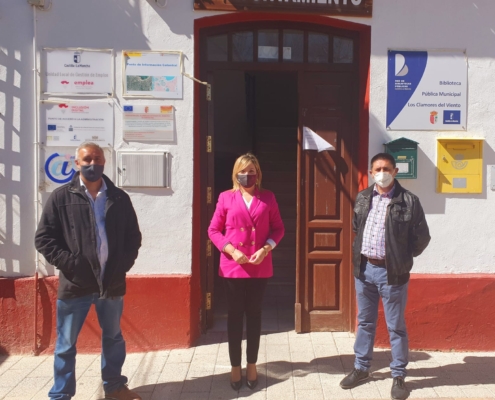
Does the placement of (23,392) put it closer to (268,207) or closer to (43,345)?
(43,345)

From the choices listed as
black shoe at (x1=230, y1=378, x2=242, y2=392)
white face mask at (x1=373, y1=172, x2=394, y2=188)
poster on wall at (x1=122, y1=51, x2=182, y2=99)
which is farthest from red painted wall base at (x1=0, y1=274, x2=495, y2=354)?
poster on wall at (x1=122, y1=51, x2=182, y2=99)

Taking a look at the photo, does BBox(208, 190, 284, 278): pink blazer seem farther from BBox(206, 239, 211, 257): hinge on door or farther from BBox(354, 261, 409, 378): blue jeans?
BBox(206, 239, 211, 257): hinge on door

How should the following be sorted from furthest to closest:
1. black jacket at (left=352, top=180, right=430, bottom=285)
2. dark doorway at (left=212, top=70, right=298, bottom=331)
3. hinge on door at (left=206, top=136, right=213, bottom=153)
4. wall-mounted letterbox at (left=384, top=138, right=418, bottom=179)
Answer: dark doorway at (left=212, top=70, right=298, bottom=331), hinge on door at (left=206, top=136, right=213, bottom=153), wall-mounted letterbox at (left=384, top=138, right=418, bottom=179), black jacket at (left=352, top=180, right=430, bottom=285)

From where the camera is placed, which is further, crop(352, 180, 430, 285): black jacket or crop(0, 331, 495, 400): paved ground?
crop(0, 331, 495, 400): paved ground

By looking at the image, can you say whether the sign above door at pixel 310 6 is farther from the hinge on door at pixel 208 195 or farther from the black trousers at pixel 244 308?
the black trousers at pixel 244 308

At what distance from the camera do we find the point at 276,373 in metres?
4.94

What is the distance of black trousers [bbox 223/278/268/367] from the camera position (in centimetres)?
451

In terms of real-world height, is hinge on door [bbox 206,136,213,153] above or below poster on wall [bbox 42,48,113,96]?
below

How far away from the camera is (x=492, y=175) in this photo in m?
5.46

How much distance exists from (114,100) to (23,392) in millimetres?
2600

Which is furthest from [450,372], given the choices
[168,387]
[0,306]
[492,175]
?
[0,306]

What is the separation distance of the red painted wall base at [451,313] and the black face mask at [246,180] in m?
1.93

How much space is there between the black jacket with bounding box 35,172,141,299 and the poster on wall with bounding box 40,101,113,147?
1310mm

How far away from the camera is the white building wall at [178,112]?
17.4 feet
